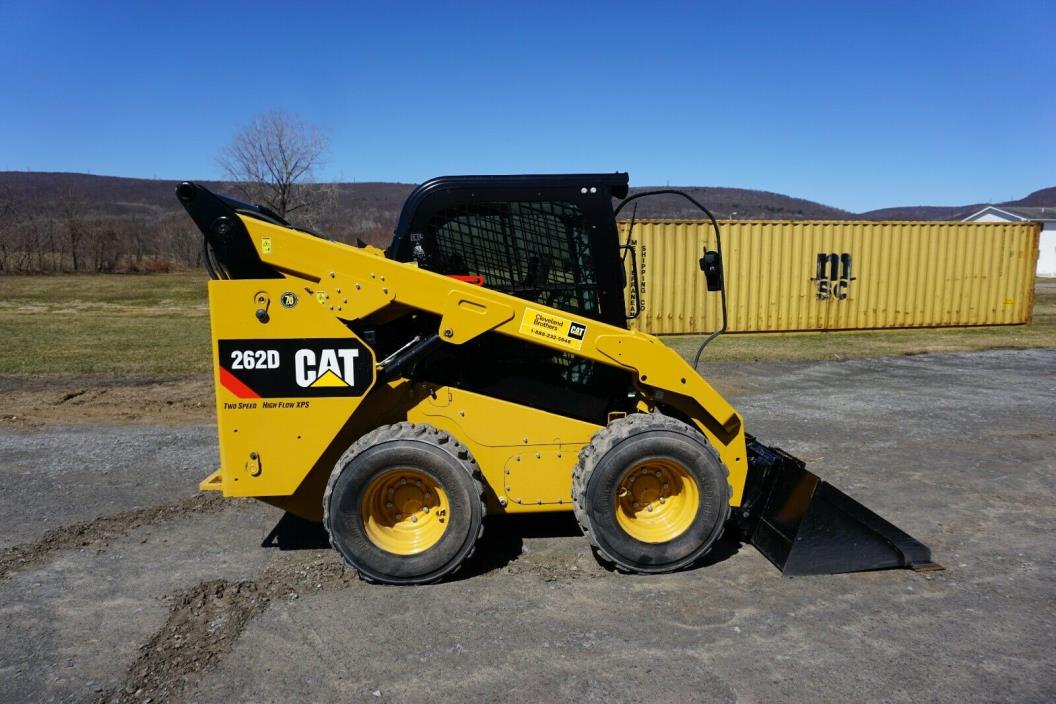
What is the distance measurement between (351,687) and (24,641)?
1.75 meters

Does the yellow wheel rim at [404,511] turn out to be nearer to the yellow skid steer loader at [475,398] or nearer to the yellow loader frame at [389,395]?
the yellow skid steer loader at [475,398]

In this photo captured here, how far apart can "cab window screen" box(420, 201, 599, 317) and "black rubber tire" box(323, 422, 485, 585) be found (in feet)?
3.72

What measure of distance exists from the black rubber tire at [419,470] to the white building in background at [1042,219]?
5663cm

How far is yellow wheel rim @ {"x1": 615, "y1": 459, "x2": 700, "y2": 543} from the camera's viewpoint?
15.1 ft

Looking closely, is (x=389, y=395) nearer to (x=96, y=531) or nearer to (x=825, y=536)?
(x=96, y=531)

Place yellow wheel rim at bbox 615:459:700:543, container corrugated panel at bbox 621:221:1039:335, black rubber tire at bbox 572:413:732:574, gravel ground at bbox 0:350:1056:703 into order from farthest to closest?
container corrugated panel at bbox 621:221:1039:335, yellow wheel rim at bbox 615:459:700:543, black rubber tire at bbox 572:413:732:574, gravel ground at bbox 0:350:1056:703

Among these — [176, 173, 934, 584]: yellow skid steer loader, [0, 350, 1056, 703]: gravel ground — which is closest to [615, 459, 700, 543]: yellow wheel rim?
[176, 173, 934, 584]: yellow skid steer loader

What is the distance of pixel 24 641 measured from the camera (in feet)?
12.6

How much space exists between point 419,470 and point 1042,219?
246 feet

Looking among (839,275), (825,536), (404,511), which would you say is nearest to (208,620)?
(404,511)

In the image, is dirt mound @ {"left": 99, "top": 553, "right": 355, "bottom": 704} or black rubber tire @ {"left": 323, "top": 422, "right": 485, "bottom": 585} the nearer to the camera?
dirt mound @ {"left": 99, "top": 553, "right": 355, "bottom": 704}

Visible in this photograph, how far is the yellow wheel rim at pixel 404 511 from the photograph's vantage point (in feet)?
14.7

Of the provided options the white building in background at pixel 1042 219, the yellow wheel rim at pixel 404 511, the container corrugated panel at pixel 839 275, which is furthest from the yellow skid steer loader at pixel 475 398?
the white building in background at pixel 1042 219

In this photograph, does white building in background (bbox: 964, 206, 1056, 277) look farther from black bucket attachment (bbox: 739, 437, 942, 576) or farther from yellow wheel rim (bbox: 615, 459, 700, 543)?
yellow wheel rim (bbox: 615, 459, 700, 543)
